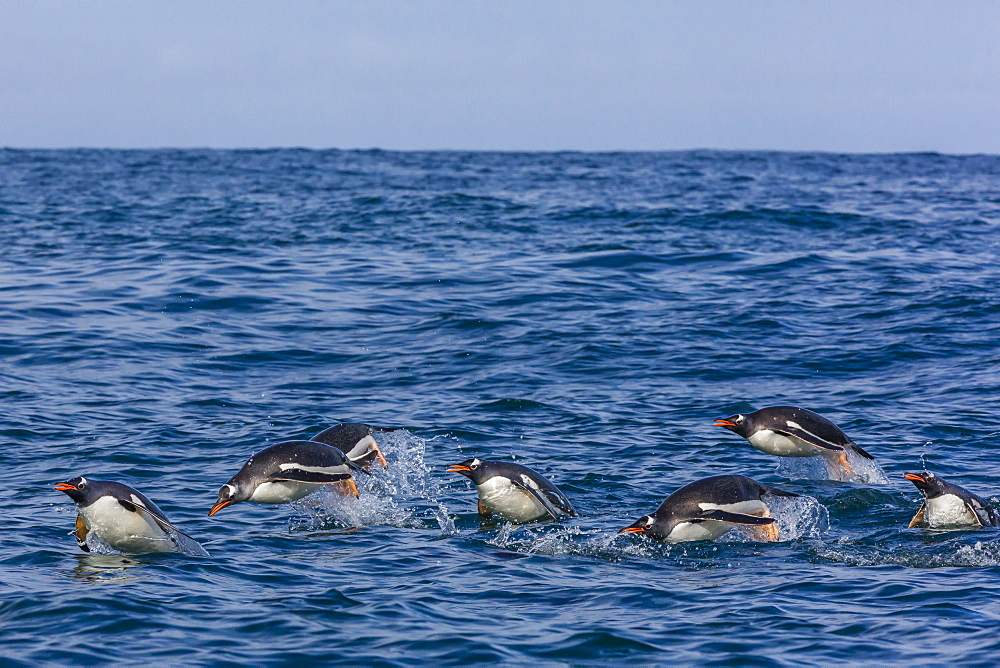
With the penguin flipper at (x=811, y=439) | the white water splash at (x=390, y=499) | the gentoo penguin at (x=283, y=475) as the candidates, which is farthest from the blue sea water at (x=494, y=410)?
the penguin flipper at (x=811, y=439)

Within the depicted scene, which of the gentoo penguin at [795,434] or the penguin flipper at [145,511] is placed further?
the gentoo penguin at [795,434]

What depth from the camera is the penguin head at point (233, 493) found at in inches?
451

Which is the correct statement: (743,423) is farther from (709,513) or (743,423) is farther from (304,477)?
(304,477)

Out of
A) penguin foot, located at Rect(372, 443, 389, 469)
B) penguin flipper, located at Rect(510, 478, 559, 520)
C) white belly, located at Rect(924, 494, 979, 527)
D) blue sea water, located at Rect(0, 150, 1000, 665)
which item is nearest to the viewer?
blue sea water, located at Rect(0, 150, 1000, 665)

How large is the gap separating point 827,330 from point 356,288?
1082cm

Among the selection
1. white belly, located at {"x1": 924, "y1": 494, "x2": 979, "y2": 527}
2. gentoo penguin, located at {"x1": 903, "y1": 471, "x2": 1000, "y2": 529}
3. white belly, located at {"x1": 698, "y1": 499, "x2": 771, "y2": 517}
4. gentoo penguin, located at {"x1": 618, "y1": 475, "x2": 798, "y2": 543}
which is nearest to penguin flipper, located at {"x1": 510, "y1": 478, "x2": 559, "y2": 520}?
gentoo penguin, located at {"x1": 618, "y1": 475, "x2": 798, "y2": 543}

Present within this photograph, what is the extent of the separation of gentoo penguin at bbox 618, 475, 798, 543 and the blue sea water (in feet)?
0.75

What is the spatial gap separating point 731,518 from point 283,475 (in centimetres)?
460

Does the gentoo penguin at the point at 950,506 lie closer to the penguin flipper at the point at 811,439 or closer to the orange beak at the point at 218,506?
the penguin flipper at the point at 811,439

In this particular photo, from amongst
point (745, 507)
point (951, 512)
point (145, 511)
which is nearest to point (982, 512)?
point (951, 512)

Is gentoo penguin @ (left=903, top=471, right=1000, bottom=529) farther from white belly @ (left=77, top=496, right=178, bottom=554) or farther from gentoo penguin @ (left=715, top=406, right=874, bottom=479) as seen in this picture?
white belly @ (left=77, top=496, right=178, bottom=554)

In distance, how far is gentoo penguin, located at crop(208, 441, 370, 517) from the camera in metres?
11.6

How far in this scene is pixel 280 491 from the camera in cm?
1171

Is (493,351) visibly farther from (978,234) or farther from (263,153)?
(263,153)
